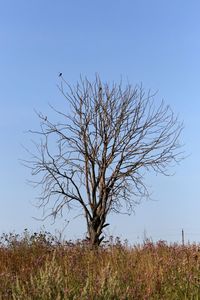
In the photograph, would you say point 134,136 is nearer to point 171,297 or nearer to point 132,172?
point 132,172

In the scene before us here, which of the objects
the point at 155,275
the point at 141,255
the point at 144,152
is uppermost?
the point at 144,152

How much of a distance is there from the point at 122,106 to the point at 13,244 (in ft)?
26.7

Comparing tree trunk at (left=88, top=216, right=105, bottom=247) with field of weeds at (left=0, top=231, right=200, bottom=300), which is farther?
tree trunk at (left=88, top=216, right=105, bottom=247)

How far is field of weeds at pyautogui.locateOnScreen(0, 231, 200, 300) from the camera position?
257 inches

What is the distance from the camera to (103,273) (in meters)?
6.88

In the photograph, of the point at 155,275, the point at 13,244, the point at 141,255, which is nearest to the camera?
the point at 155,275

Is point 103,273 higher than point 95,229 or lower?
lower

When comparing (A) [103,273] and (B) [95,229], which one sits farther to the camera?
(B) [95,229]

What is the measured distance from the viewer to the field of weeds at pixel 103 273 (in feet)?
21.4

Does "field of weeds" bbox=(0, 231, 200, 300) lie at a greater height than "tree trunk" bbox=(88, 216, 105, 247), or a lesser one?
lesser

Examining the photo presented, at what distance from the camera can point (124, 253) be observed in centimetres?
1216

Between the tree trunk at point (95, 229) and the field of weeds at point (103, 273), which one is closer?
the field of weeds at point (103, 273)

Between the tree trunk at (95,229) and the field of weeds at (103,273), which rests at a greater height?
the tree trunk at (95,229)

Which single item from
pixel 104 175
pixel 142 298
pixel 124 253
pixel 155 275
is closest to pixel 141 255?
pixel 124 253
